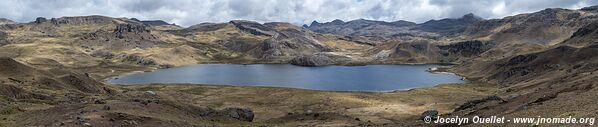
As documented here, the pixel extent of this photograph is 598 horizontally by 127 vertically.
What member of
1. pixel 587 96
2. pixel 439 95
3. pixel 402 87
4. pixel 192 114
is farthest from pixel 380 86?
pixel 587 96

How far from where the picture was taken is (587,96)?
47656mm

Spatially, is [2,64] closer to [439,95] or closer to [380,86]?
[439,95]

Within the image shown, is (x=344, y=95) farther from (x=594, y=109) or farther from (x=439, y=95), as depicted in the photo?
(x=594, y=109)

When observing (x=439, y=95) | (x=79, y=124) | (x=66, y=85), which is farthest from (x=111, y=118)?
(x=439, y=95)

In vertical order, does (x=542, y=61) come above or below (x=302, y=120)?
above

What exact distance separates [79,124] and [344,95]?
87.7 metres

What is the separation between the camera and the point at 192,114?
227ft

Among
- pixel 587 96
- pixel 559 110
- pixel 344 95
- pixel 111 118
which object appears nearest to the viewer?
pixel 559 110

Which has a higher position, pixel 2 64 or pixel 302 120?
pixel 2 64

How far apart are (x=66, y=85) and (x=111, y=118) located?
6692 centimetres

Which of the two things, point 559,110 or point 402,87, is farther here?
point 402,87

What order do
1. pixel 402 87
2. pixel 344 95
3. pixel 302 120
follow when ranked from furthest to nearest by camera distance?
pixel 402 87 < pixel 344 95 < pixel 302 120

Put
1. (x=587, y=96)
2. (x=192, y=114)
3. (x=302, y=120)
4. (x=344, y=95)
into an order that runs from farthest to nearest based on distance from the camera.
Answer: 1. (x=344, y=95)
2. (x=302, y=120)
3. (x=192, y=114)
4. (x=587, y=96)

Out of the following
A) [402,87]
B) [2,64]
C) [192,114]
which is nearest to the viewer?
[192,114]
